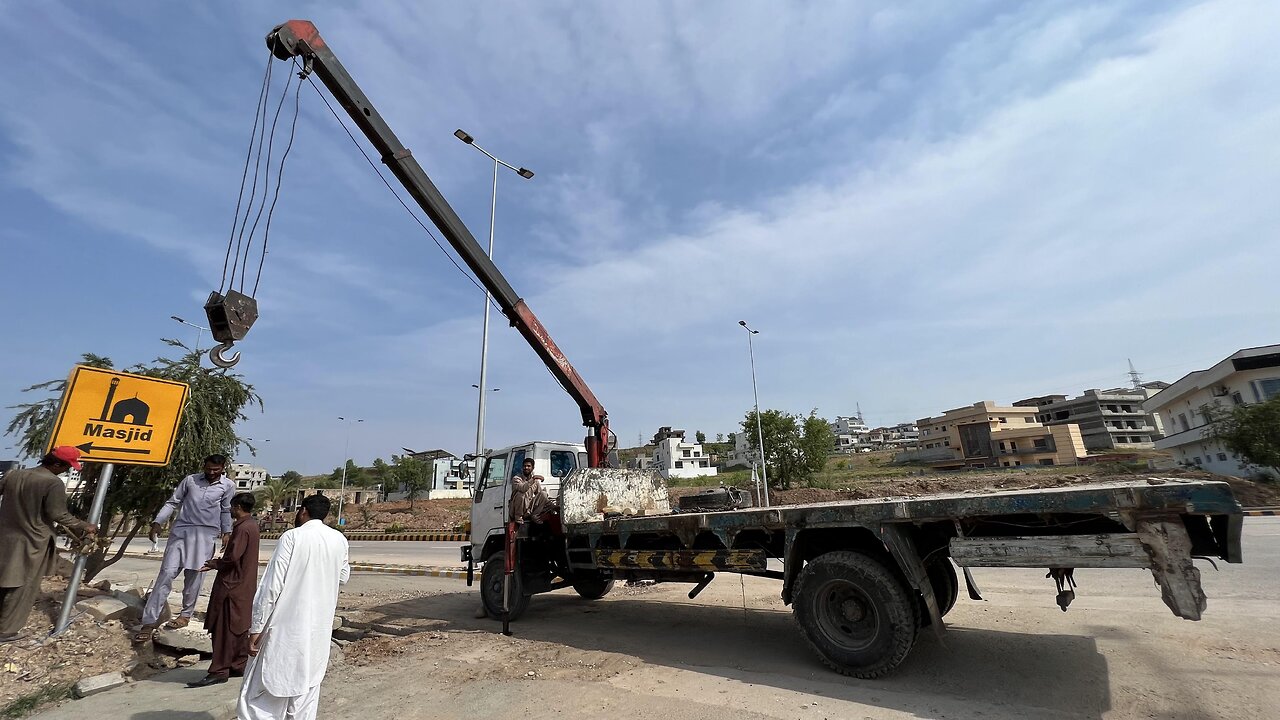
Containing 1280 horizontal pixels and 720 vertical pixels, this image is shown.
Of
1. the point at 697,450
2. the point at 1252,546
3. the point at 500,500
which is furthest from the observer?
the point at 697,450

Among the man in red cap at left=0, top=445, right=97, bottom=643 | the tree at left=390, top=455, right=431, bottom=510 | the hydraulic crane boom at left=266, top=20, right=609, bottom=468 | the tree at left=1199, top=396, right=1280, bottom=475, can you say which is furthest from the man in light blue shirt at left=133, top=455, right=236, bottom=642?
the tree at left=390, top=455, right=431, bottom=510

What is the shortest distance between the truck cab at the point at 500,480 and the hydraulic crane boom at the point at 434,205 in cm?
68

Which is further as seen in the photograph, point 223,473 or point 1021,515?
point 223,473

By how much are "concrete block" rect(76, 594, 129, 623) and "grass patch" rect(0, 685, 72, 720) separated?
1225mm

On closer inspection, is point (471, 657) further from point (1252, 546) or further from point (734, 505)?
point (1252, 546)

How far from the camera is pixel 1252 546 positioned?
10.7 metres

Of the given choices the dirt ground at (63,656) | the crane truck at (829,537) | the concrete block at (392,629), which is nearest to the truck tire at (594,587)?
the crane truck at (829,537)

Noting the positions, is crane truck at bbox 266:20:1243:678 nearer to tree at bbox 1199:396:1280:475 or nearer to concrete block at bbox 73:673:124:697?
concrete block at bbox 73:673:124:697

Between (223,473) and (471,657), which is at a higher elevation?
(223,473)

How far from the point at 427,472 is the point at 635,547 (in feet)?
187

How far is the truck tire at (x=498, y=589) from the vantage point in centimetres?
761

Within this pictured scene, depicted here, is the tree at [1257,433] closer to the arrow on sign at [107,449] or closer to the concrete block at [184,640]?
the concrete block at [184,640]

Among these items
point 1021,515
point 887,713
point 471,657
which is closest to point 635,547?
point 471,657

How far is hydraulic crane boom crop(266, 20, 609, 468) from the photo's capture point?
22.7 feet
